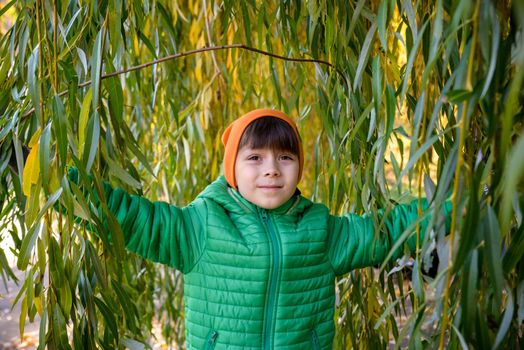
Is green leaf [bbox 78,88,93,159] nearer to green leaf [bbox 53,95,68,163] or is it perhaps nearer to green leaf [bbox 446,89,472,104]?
green leaf [bbox 53,95,68,163]

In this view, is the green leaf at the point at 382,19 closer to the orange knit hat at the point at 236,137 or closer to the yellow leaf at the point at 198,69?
the orange knit hat at the point at 236,137

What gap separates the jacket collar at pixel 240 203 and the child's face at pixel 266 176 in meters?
0.02

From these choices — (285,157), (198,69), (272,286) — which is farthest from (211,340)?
(198,69)

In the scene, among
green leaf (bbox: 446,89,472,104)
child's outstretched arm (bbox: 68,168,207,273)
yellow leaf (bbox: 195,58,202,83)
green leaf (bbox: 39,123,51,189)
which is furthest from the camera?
yellow leaf (bbox: 195,58,202,83)

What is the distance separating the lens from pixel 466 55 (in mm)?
617

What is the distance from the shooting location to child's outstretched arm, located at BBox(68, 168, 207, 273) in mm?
1114

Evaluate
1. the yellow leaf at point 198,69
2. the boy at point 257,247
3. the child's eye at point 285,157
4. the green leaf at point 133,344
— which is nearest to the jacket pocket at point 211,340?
the boy at point 257,247

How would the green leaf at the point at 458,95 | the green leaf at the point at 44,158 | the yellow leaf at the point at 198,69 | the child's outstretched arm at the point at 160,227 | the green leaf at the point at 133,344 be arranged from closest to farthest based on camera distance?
the green leaf at the point at 458,95, the green leaf at the point at 44,158, the green leaf at the point at 133,344, the child's outstretched arm at the point at 160,227, the yellow leaf at the point at 198,69

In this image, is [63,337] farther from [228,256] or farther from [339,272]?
[339,272]

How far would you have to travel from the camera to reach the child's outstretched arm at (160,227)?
3.66 ft

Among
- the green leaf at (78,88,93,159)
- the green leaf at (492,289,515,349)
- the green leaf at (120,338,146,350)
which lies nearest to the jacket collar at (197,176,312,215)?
the green leaf at (120,338,146,350)

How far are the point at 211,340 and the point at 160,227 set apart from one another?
0.84ft

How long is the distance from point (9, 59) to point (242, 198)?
20.1 inches

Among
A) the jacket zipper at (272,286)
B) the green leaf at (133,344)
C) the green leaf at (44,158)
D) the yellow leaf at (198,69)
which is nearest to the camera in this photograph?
the green leaf at (44,158)
